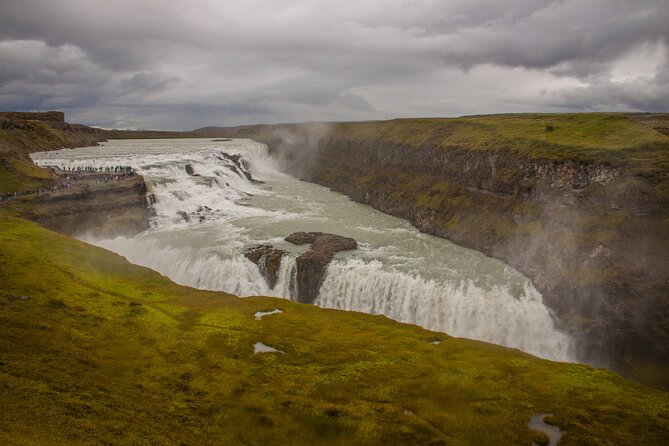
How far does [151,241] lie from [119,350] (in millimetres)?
30055

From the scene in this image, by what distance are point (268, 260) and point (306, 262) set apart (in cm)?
440

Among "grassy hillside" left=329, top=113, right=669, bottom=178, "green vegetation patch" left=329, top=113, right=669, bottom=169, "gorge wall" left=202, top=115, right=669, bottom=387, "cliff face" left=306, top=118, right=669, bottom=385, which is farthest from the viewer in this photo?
"green vegetation patch" left=329, top=113, right=669, bottom=169

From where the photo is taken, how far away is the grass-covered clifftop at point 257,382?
19.6m

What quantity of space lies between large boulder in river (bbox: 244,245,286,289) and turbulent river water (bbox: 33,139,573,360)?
0.61m

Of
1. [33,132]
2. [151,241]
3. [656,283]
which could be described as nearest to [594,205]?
[656,283]

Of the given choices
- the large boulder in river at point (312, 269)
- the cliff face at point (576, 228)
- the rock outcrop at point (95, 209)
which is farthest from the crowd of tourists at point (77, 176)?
the cliff face at point (576, 228)

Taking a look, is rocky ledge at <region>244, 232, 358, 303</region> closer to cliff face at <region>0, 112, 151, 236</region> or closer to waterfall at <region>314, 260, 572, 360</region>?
waterfall at <region>314, 260, 572, 360</region>

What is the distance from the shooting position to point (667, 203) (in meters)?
42.5

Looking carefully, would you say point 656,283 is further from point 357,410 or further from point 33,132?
point 33,132

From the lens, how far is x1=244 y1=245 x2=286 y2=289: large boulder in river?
47.7 meters

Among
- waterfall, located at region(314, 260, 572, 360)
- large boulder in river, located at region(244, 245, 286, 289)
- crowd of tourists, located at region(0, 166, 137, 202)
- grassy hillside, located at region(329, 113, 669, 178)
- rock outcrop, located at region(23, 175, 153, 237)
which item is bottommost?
waterfall, located at region(314, 260, 572, 360)

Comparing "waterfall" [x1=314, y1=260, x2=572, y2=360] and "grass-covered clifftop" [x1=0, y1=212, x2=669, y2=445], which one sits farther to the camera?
"waterfall" [x1=314, y1=260, x2=572, y2=360]

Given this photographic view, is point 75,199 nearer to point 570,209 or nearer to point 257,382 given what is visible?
point 257,382

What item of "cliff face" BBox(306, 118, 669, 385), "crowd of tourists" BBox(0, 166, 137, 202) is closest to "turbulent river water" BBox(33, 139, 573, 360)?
"cliff face" BBox(306, 118, 669, 385)
